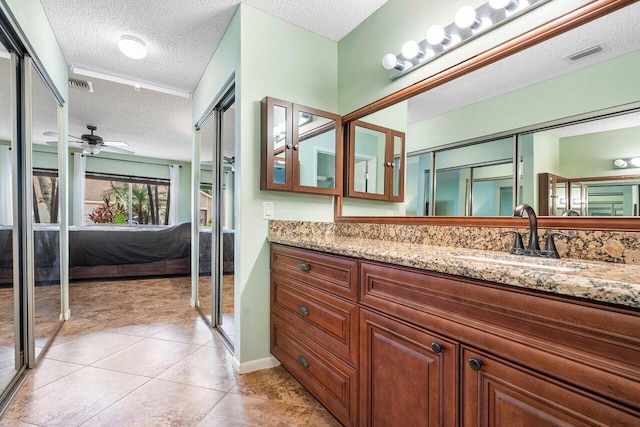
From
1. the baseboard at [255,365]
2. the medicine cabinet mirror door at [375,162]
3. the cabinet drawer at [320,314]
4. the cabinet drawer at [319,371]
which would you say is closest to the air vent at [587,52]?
the medicine cabinet mirror door at [375,162]

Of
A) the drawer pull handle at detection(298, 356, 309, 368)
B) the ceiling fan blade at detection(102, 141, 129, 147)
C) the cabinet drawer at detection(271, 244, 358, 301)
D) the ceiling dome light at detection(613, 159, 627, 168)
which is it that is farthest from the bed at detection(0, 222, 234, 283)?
the ceiling dome light at detection(613, 159, 627, 168)

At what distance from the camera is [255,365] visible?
6.58ft

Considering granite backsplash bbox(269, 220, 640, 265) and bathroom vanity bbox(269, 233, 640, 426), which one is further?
granite backsplash bbox(269, 220, 640, 265)

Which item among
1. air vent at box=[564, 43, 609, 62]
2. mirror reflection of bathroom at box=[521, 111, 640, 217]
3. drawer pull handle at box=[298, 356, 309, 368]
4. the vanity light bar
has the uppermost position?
the vanity light bar

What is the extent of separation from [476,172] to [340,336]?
3.36 feet

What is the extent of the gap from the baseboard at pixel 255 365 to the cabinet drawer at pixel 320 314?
36 cm

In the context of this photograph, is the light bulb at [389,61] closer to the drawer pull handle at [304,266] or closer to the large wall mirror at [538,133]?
the large wall mirror at [538,133]

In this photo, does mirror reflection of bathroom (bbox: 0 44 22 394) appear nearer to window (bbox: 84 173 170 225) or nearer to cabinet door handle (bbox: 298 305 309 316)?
cabinet door handle (bbox: 298 305 309 316)

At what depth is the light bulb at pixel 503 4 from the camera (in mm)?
1314

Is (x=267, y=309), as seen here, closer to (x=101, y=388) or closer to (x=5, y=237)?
(x=101, y=388)

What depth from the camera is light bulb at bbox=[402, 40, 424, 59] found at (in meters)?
1.70

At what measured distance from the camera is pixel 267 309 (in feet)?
6.80

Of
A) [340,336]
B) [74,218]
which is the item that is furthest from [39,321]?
[74,218]

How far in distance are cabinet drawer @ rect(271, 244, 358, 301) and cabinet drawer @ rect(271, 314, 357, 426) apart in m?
0.32
